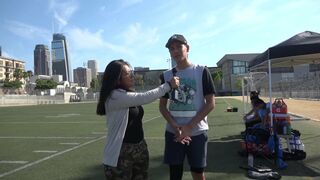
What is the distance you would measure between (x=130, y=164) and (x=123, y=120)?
0.40 m

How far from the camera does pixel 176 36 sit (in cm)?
420

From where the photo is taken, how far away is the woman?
373 centimetres

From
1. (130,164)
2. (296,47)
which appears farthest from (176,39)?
(296,47)

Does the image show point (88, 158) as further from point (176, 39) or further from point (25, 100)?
point (25, 100)

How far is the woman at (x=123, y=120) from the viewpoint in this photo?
12.3ft

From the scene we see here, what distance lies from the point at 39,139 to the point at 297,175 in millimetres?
8625

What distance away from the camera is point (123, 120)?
3.77 meters

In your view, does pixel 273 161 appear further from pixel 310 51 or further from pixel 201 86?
pixel 201 86

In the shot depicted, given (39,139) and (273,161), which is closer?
(273,161)

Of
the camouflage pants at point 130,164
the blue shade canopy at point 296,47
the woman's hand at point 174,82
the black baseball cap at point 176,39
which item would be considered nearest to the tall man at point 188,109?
the black baseball cap at point 176,39

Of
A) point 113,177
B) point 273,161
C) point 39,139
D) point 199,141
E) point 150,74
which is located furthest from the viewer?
point 150,74

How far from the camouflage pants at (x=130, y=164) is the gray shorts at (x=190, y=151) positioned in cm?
44

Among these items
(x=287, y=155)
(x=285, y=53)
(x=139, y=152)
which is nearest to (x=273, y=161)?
(x=287, y=155)

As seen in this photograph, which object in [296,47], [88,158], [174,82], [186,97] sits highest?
[296,47]
